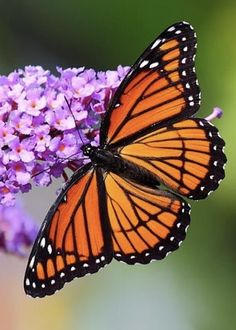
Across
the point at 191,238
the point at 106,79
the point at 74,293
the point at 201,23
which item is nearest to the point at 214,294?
the point at 191,238

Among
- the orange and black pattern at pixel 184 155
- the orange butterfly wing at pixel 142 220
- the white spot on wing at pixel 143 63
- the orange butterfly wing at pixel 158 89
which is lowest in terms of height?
the orange butterfly wing at pixel 142 220

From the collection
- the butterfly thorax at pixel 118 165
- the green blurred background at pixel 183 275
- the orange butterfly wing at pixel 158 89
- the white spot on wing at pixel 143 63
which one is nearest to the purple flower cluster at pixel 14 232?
the butterfly thorax at pixel 118 165

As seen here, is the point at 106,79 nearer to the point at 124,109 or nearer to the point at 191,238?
the point at 124,109

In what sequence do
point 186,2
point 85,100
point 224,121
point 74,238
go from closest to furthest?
A: point 74,238 → point 85,100 → point 224,121 → point 186,2

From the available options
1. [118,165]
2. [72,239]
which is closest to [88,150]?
[118,165]

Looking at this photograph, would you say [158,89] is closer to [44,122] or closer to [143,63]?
[143,63]

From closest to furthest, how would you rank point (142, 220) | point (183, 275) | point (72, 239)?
point (72, 239), point (142, 220), point (183, 275)

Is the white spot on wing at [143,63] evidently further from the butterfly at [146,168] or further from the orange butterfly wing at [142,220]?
the orange butterfly wing at [142,220]
